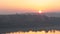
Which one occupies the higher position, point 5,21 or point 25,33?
point 5,21

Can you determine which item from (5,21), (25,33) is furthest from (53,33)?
(5,21)

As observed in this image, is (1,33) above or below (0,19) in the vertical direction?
below

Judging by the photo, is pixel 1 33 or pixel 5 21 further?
pixel 5 21

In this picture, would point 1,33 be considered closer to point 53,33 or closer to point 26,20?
point 53,33

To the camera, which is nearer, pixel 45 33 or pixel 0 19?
pixel 45 33

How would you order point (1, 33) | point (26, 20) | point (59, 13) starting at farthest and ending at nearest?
point (59, 13) < point (26, 20) < point (1, 33)

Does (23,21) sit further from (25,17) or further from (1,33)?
(1,33)

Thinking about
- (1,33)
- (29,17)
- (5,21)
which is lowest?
(1,33)

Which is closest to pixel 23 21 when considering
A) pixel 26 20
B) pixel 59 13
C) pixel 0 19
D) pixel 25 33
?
pixel 26 20

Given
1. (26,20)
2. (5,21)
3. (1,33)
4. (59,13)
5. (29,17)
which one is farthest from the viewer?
(59,13)
